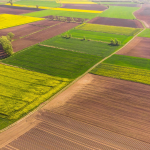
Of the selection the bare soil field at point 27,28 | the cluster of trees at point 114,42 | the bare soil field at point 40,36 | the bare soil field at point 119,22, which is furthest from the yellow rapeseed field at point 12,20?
the cluster of trees at point 114,42

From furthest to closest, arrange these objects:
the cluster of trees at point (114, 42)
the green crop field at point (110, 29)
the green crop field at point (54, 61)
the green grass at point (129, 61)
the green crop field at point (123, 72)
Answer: the green crop field at point (110, 29) → the cluster of trees at point (114, 42) → the green grass at point (129, 61) → the green crop field at point (54, 61) → the green crop field at point (123, 72)

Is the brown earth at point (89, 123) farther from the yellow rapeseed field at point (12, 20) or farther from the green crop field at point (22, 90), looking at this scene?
the yellow rapeseed field at point (12, 20)

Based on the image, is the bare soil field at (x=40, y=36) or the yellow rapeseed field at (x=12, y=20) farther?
the yellow rapeseed field at (x=12, y=20)

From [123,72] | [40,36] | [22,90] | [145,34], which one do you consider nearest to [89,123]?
[22,90]

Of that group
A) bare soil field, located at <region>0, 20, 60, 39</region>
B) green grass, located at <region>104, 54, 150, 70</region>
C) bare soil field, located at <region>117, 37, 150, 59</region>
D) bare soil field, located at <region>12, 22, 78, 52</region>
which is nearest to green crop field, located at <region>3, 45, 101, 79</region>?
green grass, located at <region>104, 54, 150, 70</region>

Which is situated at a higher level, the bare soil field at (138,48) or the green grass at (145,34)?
the green grass at (145,34)

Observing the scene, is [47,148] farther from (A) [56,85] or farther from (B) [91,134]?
(A) [56,85]

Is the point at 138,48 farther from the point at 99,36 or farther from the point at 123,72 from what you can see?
the point at 123,72
